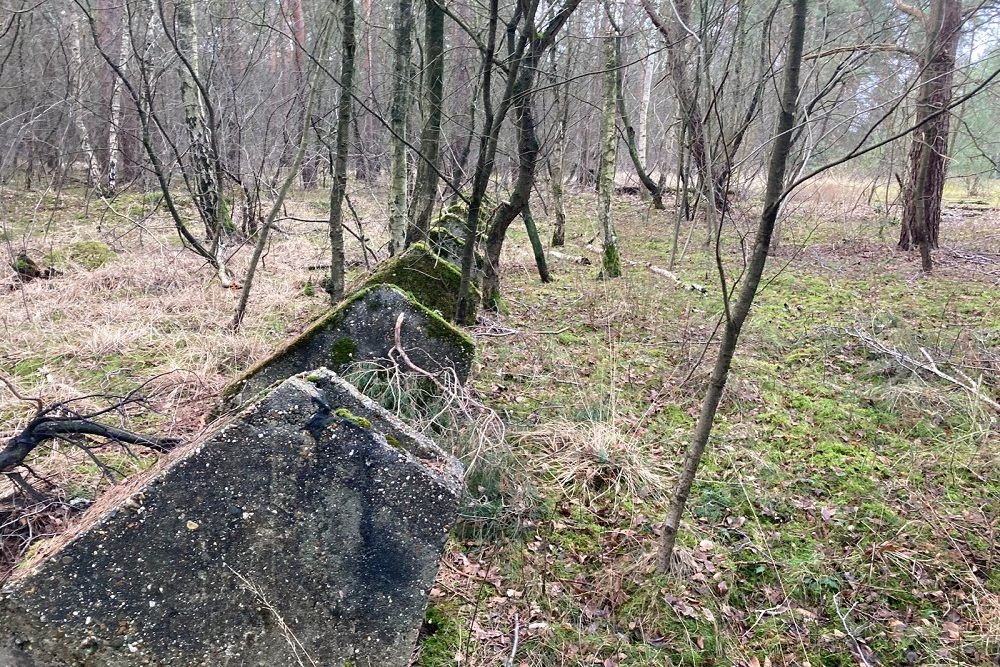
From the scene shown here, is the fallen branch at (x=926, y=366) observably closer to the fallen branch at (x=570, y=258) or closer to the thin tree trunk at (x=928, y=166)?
the thin tree trunk at (x=928, y=166)

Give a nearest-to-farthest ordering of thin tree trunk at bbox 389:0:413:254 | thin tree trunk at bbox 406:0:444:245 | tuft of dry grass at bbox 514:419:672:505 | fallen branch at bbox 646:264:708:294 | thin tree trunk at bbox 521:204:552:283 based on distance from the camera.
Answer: tuft of dry grass at bbox 514:419:672:505 < thin tree trunk at bbox 406:0:444:245 < thin tree trunk at bbox 389:0:413:254 < fallen branch at bbox 646:264:708:294 < thin tree trunk at bbox 521:204:552:283

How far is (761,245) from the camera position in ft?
8.21

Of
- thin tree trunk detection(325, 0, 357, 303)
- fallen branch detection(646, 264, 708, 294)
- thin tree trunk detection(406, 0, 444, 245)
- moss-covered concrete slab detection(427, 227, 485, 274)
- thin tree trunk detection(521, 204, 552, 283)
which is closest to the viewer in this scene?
thin tree trunk detection(325, 0, 357, 303)

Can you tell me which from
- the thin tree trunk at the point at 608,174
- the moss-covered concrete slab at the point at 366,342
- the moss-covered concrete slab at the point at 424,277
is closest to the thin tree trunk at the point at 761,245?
the moss-covered concrete slab at the point at 366,342

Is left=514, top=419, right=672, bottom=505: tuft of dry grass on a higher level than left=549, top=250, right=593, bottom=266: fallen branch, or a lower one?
lower

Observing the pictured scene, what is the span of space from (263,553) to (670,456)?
112 inches

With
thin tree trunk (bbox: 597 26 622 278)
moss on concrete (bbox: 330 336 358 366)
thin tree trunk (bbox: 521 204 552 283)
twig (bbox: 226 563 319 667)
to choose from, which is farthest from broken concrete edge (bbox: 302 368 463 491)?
thin tree trunk (bbox: 597 26 622 278)

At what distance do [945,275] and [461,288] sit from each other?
8.00 m

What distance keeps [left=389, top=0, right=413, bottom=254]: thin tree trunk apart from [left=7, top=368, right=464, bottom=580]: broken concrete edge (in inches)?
218

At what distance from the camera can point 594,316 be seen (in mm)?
7281

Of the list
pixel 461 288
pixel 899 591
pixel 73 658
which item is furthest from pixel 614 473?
pixel 73 658

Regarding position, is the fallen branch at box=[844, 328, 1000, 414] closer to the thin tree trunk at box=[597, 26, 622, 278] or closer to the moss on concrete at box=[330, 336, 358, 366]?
the thin tree trunk at box=[597, 26, 622, 278]

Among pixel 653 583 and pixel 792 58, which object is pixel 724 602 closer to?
pixel 653 583

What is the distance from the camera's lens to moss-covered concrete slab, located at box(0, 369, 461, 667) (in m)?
1.91
